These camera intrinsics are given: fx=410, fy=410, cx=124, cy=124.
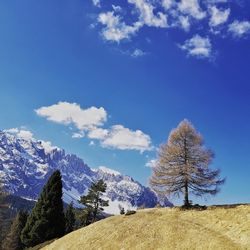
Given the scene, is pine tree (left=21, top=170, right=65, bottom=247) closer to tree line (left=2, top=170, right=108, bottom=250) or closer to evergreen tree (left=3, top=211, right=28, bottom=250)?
tree line (left=2, top=170, right=108, bottom=250)

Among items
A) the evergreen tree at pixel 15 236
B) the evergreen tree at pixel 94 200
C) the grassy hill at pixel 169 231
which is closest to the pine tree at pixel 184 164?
the grassy hill at pixel 169 231

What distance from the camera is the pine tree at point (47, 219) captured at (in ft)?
195

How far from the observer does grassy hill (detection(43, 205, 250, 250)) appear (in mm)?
35500

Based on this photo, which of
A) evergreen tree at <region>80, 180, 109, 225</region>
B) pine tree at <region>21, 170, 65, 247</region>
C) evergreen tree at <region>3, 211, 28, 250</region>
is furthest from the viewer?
evergreen tree at <region>3, 211, 28, 250</region>

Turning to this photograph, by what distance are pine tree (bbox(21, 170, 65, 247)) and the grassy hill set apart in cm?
1191

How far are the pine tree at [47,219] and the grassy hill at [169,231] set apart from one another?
39.1ft

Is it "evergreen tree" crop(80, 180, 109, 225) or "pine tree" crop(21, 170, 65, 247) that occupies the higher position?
"evergreen tree" crop(80, 180, 109, 225)

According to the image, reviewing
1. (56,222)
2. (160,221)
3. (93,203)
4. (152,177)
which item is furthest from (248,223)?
(93,203)

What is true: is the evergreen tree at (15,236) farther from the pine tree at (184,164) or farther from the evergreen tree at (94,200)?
the pine tree at (184,164)

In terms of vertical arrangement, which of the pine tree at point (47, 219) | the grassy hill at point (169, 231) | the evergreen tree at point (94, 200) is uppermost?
the evergreen tree at point (94, 200)

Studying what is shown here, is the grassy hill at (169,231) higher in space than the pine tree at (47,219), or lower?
lower

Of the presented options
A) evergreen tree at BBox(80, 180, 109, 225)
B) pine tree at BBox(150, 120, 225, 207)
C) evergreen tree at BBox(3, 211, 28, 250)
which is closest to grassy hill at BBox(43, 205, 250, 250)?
pine tree at BBox(150, 120, 225, 207)

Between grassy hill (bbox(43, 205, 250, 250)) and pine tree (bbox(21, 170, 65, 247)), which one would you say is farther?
pine tree (bbox(21, 170, 65, 247))

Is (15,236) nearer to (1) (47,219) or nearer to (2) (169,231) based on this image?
(1) (47,219)
